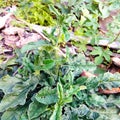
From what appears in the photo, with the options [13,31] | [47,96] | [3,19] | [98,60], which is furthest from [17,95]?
[3,19]

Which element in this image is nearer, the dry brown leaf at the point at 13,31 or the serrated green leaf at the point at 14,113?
the serrated green leaf at the point at 14,113

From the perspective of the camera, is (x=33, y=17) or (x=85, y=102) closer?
(x=85, y=102)

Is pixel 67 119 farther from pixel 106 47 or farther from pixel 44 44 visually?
pixel 106 47

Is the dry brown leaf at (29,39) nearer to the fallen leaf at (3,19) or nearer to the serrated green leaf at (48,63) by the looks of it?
the fallen leaf at (3,19)

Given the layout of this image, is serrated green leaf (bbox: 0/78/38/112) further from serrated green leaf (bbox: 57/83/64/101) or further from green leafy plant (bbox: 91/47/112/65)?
green leafy plant (bbox: 91/47/112/65)

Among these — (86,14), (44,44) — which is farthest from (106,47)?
(44,44)

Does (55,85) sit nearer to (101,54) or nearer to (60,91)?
(60,91)

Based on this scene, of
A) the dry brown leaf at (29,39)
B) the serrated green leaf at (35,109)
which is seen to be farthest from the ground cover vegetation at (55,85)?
the dry brown leaf at (29,39)
